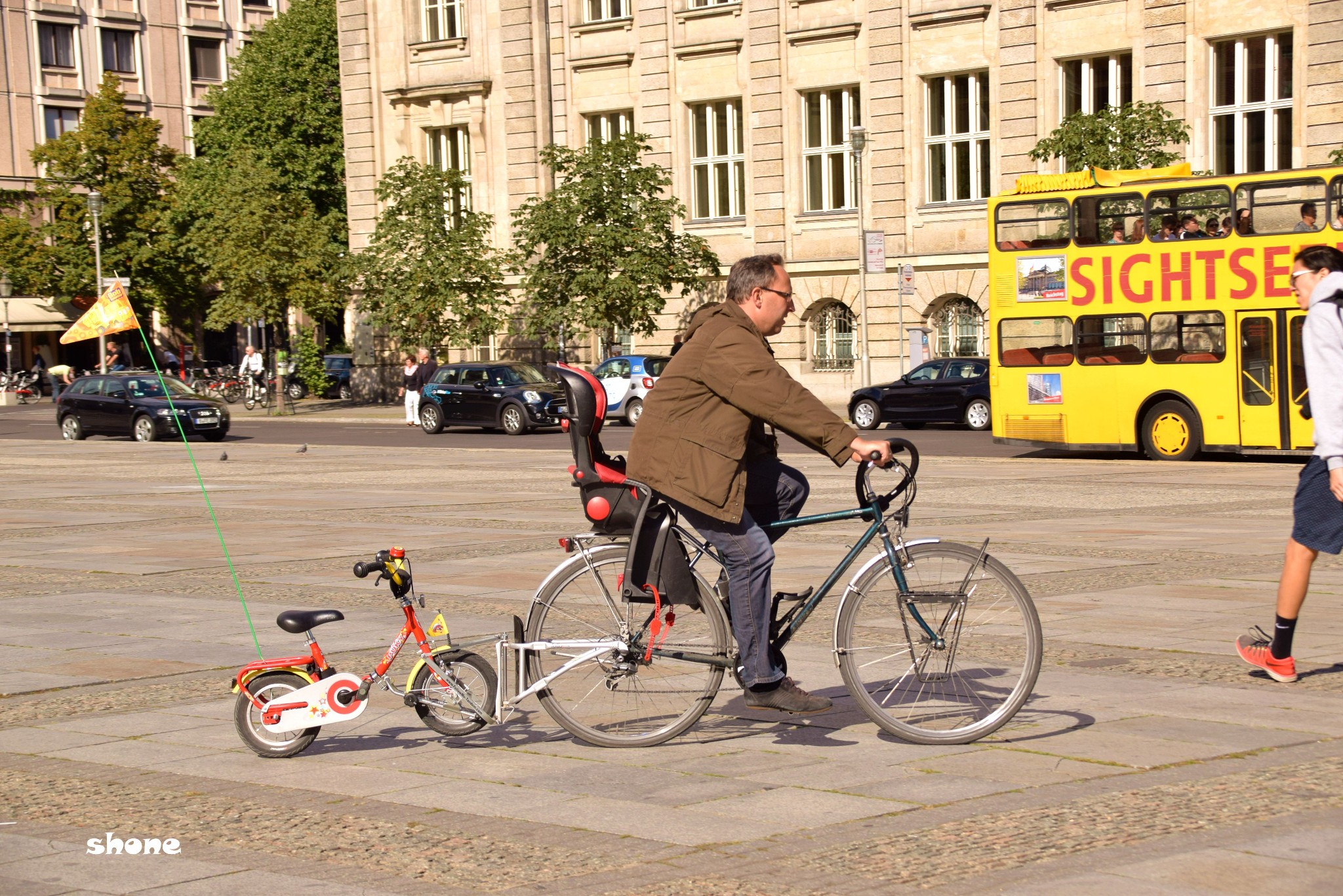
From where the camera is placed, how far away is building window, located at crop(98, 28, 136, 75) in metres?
77.8

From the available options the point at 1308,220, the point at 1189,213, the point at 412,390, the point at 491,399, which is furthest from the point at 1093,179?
the point at 412,390

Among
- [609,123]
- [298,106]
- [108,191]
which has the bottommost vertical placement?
[609,123]

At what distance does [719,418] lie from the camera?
653 centimetres

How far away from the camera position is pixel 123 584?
12117mm

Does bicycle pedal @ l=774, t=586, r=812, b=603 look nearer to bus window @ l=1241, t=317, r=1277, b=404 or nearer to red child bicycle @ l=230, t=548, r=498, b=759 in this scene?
red child bicycle @ l=230, t=548, r=498, b=759

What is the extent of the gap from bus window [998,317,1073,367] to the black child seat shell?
19.8 m

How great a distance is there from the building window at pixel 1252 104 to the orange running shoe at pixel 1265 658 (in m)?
29.1

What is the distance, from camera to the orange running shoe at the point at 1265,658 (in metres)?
7.71

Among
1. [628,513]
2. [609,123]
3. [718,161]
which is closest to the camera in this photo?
[628,513]

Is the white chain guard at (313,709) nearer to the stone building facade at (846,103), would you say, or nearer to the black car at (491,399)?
the black car at (491,399)

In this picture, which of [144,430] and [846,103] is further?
[846,103]

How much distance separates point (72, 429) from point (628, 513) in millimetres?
34330

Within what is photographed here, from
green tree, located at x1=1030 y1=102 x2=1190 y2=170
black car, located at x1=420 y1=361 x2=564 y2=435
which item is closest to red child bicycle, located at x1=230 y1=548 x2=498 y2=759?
green tree, located at x1=1030 y1=102 x2=1190 y2=170

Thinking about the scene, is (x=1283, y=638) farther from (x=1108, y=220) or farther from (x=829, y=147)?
(x=829, y=147)
